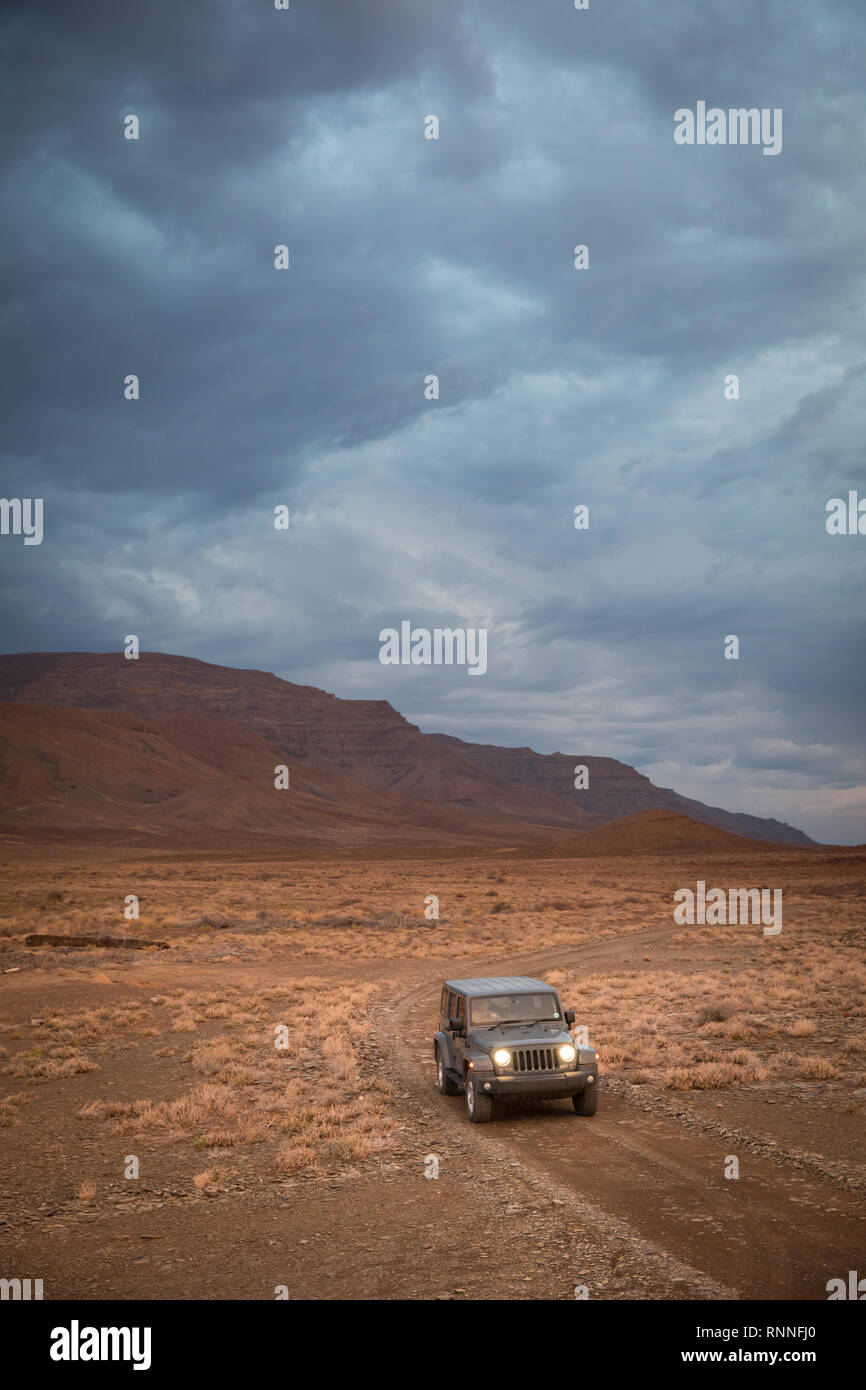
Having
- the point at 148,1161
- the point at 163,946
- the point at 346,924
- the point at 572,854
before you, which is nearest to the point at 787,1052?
the point at 148,1161

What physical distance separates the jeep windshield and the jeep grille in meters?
0.75

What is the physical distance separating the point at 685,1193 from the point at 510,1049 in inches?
121

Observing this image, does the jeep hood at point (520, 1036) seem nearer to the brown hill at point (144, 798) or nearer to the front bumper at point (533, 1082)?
the front bumper at point (533, 1082)

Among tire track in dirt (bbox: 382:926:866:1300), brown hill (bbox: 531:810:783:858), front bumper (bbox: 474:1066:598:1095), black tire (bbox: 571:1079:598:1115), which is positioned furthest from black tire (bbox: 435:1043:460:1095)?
brown hill (bbox: 531:810:783:858)

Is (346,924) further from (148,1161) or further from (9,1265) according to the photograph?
(9,1265)

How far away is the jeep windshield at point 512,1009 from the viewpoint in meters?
12.7

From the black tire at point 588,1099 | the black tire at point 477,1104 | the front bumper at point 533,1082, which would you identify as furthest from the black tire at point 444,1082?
the black tire at point 588,1099

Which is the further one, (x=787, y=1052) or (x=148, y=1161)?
(x=787, y=1052)

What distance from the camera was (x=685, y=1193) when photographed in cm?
927

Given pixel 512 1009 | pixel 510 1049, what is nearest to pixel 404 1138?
pixel 510 1049

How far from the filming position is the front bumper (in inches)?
461

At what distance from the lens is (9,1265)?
7969 mm
